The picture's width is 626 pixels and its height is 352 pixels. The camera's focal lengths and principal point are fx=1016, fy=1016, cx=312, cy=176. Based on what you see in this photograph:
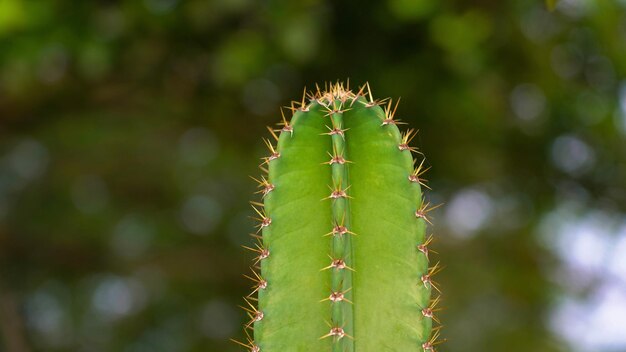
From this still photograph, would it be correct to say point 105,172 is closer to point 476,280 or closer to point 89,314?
point 89,314

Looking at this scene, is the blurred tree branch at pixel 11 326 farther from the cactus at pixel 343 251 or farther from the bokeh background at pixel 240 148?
the cactus at pixel 343 251

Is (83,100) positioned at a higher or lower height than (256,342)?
higher

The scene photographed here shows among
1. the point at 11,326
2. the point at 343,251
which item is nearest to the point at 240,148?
the point at 11,326

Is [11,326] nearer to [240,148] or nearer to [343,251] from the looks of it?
[240,148]

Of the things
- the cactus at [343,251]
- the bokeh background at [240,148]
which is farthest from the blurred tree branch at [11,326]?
the cactus at [343,251]

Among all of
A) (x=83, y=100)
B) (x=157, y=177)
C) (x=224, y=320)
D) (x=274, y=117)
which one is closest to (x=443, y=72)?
(x=274, y=117)
